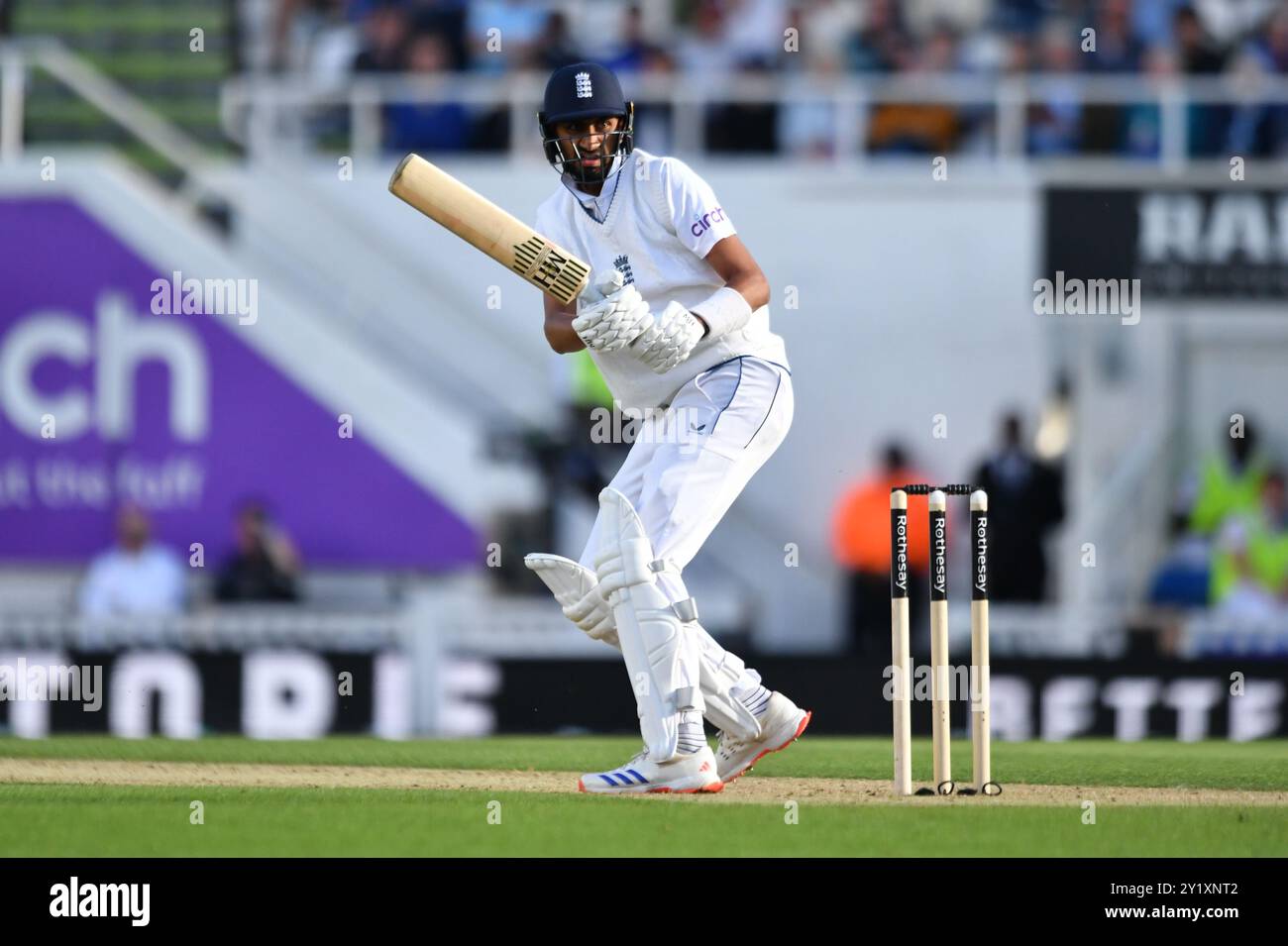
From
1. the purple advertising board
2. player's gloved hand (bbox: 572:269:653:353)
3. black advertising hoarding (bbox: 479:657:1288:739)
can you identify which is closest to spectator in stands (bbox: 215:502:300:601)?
the purple advertising board

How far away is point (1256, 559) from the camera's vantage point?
558 inches

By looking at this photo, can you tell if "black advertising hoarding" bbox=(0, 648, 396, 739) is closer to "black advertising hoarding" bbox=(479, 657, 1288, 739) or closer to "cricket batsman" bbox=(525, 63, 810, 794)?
"black advertising hoarding" bbox=(479, 657, 1288, 739)

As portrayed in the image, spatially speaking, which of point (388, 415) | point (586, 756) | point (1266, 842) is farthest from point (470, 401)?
point (1266, 842)

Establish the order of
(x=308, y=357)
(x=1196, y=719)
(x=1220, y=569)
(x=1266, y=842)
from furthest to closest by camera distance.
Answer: (x=308, y=357), (x=1220, y=569), (x=1196, y=719), (x=1266, y=842)

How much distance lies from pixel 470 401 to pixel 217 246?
194 cm

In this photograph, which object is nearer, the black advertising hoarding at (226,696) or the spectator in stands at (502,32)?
the black advertising hoarding at (226,696)

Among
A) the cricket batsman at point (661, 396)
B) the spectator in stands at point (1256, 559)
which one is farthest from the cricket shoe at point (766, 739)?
the spectator in stands at point (1256, 559)

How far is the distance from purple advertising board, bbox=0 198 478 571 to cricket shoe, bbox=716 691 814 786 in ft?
24.0

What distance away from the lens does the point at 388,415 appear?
14.9 meters

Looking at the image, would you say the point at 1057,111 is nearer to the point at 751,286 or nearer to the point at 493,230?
the point at 751,286

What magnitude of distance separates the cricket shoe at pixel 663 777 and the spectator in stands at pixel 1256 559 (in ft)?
24.5

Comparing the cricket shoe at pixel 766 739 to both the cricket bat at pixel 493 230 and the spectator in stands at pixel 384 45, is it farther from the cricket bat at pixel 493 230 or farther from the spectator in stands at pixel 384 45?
the spectator in stands at pixel 384 45

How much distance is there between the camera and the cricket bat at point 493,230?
22.7ft

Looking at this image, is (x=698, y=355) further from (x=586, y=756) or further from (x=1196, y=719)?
(x=1196, y=719)
